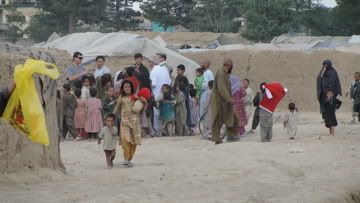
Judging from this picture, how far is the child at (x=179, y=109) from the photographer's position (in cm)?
1709

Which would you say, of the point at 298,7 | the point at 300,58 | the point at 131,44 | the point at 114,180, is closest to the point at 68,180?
the point at 114,180

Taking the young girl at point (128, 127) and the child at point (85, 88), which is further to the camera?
the child at point (85, 88)

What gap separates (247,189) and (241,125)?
7367 millimetres

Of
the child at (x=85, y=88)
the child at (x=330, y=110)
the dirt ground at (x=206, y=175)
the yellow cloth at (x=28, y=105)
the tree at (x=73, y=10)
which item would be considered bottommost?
the dirt ground at (x=206, y=175)

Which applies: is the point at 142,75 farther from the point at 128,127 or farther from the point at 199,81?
the point at 128,127

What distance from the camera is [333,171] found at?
11398mm

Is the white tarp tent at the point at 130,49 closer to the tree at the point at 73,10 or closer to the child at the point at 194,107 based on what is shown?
the child at the point at 194,107

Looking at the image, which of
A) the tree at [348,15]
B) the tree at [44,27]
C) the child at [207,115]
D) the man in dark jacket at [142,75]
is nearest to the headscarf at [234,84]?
the child at [207,115]

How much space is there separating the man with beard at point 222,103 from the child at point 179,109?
200cm

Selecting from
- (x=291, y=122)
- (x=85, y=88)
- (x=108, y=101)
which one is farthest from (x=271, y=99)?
(x=85, y=88)

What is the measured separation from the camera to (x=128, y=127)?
1152cm

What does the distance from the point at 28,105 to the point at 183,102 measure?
9245 millimetres

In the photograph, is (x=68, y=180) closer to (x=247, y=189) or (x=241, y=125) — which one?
(x=247, y=189)

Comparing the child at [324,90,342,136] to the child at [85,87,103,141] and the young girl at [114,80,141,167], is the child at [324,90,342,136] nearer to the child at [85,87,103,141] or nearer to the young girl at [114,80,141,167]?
the child at [85,87,103,141]
